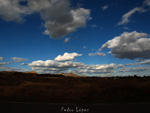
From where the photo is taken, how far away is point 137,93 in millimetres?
20438

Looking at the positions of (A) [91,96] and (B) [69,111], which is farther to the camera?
(A) [91,96]

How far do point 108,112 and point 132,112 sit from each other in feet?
5.24

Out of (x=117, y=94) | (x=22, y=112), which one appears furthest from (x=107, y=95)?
(x=22, y=112)

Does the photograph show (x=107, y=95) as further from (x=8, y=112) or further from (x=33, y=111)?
(x=8, y=112)

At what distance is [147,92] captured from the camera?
20.6m

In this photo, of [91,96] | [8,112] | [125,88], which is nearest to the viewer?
[8,112]

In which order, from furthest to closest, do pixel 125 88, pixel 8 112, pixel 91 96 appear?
pixel 125 88 < pixel 91 96 < pixel 8 112

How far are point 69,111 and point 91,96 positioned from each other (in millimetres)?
11024

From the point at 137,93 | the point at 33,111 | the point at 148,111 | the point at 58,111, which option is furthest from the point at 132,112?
the point at 137,93

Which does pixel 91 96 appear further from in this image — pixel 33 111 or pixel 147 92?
pixel 33 111

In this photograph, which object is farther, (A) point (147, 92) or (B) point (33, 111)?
(A) point (147, 92)

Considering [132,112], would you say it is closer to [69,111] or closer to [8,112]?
[69,111]

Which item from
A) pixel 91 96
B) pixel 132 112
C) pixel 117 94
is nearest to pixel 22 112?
pixel 132 112

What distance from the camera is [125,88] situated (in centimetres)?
2216
